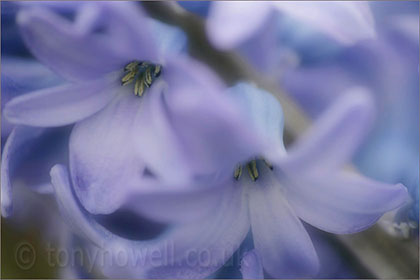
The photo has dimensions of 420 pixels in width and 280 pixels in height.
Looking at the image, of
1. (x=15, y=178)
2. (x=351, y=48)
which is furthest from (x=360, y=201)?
(x=15, y=178)

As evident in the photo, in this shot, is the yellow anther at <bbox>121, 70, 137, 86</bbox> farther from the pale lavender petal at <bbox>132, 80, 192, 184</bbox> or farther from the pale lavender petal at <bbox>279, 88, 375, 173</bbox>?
the pale lavender petal at <bbox>279, 88, 375, 173</bbox>

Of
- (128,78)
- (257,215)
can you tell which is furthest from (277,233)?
(128,78)

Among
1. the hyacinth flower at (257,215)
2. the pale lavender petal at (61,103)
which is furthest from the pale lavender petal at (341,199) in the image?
the pale lavender petal at (61,103)

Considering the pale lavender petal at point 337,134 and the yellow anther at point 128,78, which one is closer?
the pale lavender petal at point 337,134

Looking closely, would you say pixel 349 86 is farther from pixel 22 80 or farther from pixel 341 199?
pixel 22 80

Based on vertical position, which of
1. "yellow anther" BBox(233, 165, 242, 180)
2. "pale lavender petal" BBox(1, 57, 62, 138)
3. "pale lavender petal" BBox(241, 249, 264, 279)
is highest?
"pale lavender petal" BBox(1, 57, 62, 138)

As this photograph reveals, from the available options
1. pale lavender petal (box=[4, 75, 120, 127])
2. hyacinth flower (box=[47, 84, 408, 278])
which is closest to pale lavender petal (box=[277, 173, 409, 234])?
hyacinth flower (box=[47, 84, 408, 278])

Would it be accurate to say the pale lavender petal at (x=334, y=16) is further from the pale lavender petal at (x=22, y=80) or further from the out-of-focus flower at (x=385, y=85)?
the pale lavender petal at (x=22, y=80)
